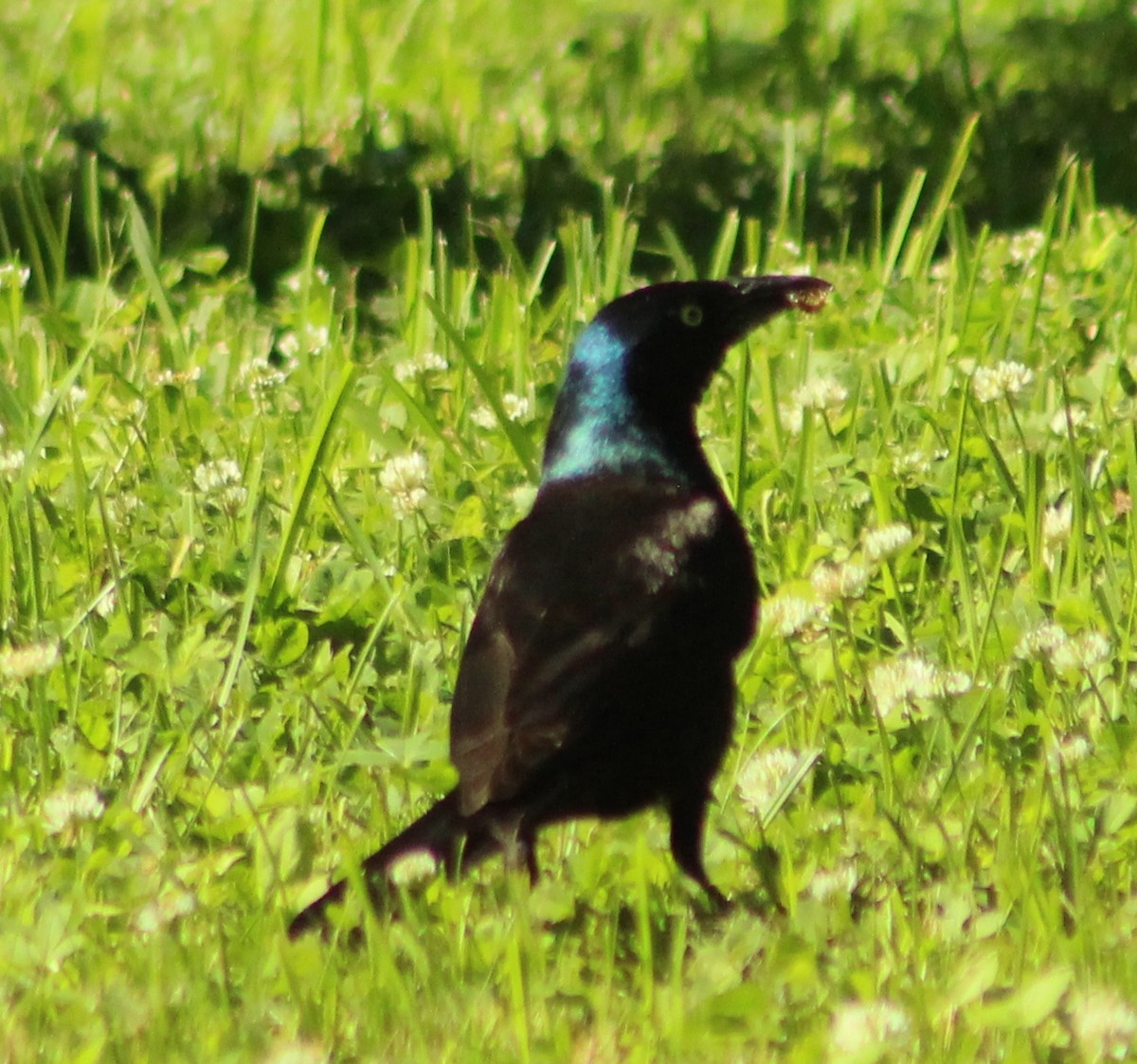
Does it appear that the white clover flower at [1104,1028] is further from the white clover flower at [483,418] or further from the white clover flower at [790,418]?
the white clover flower at [483,418]

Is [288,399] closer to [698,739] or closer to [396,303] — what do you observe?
[396,303]

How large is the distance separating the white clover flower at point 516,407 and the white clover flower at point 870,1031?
7.91 feet

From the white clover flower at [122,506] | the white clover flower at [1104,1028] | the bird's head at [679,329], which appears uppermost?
the bird's head at [679,329]

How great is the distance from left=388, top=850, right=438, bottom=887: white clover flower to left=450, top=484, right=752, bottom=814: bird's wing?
10 centimetres

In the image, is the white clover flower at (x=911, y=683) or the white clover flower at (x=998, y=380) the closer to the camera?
the white clover flower at (x=911, y=683)

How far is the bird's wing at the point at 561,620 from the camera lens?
114 inches

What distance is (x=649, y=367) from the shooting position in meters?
3.32

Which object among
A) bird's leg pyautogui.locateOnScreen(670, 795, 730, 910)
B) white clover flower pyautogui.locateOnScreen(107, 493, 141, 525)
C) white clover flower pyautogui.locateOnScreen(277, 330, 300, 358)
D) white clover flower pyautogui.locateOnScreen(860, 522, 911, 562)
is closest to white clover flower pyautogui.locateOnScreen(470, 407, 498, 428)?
white clover flower pyautogui.locateOnScreen(277, 330, 300, 358)

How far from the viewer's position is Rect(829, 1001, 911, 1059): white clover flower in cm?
245

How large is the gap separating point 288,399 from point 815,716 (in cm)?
202

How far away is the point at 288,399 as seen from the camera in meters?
5.13

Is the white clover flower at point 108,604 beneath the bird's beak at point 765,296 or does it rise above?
beneath

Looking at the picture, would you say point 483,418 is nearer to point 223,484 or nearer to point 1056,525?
point 223,484

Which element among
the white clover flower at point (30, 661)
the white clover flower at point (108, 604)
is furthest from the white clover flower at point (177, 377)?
the white clover flower at point (30, 661)
